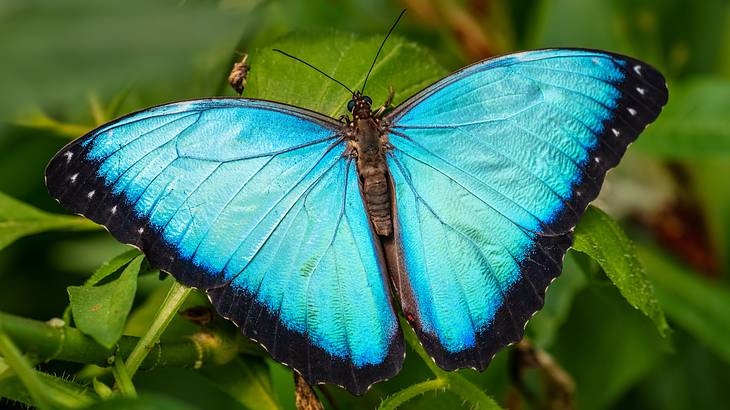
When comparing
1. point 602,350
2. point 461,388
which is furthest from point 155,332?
point 602,350

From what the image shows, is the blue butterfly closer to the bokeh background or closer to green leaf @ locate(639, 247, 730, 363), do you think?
the bokeh background

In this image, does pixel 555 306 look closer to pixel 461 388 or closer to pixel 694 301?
pixel 694 301

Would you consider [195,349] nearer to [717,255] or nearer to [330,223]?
[330,223]

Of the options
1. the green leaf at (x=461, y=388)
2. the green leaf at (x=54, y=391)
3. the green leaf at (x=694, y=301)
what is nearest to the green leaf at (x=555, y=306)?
the green leaf at (x=694, y=301)

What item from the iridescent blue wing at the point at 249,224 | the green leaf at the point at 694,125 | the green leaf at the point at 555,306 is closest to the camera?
the iridescent blue wing at the point at 249,224

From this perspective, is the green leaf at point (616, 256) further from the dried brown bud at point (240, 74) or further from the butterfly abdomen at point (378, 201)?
the dried brown bud at point (240, 74)

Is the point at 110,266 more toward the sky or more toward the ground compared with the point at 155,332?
more toward the sky
